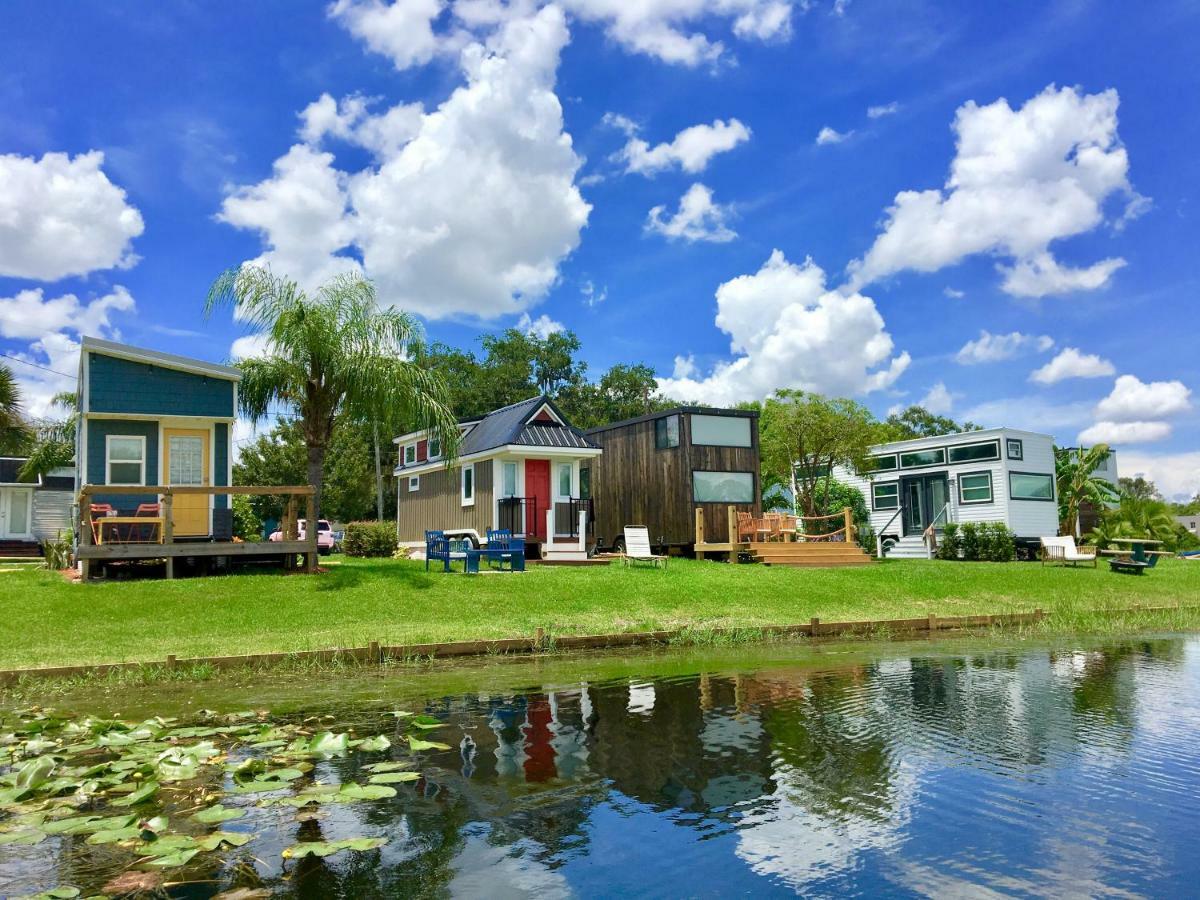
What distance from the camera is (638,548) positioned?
2469 centimetres

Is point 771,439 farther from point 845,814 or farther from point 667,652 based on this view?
point 845,814

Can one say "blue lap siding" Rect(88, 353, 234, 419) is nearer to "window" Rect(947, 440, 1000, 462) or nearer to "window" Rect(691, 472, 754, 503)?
"window" Rect(691, 472, 754, 503)

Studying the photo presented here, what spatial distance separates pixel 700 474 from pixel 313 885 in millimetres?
22975

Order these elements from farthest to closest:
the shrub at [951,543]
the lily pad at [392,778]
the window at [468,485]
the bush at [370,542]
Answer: the shrub at [951,543], the bush at [370,542], the window at [468,485], the lily pad at [392,778]

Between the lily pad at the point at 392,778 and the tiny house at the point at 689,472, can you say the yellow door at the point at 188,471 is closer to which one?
the tiny house at the point at 689,472

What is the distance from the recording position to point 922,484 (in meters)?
36.4

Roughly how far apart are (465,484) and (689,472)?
7.28 metres

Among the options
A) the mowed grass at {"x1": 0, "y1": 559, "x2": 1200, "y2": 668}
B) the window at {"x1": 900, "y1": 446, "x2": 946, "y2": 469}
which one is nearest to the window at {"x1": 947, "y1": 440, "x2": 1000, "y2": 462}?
the window at {"x1": 900, "y1": 446, "x2": 946, "y2": 469}

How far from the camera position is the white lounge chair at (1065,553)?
2727 cm

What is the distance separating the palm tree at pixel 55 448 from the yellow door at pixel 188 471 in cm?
1116

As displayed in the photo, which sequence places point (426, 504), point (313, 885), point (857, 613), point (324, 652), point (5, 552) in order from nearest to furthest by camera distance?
point (313, 885) → point (324, 652) → point (857, 613) → point (426, 504) → point (5, 552)

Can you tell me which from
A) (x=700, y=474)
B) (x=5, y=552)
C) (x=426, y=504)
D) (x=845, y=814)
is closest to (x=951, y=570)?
(x=700, y=474)

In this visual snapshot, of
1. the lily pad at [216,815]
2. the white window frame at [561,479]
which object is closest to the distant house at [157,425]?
the white window frame at [561,479]

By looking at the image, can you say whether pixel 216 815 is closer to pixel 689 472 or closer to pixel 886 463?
pixel 689 472
